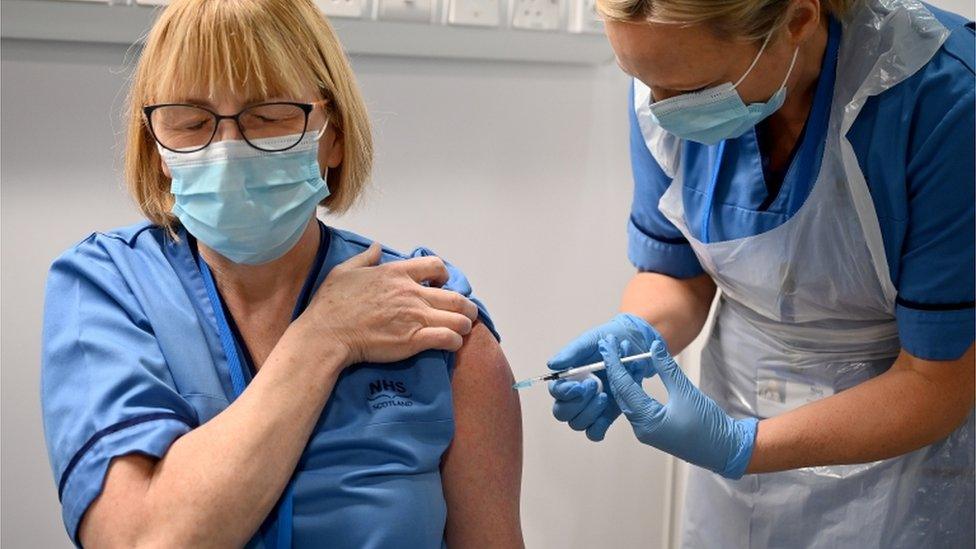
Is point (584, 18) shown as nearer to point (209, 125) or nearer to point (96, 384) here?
point (209, 125)

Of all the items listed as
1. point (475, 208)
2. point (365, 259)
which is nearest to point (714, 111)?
point (365, 259)

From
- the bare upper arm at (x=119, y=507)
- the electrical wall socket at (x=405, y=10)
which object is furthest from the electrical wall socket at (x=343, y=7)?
the bare upper arm at (x=119, y=507)

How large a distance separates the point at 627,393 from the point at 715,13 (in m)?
0.51

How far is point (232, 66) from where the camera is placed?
1.33 metres

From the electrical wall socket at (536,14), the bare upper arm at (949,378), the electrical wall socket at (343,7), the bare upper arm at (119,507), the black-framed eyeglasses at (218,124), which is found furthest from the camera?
the electrical wall socket at (536,14)

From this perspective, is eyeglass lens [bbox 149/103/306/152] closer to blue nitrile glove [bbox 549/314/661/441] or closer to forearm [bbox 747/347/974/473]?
blue nitrile glove [bbox 549/314/661/441]

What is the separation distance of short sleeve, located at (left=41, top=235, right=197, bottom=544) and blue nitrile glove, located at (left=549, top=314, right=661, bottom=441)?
0.51 metres

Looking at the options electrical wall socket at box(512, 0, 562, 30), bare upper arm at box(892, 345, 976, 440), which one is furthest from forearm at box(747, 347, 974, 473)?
electrical wall socket at box(512, 0, 562, 30)

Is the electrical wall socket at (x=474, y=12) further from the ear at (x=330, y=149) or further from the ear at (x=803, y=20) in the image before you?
the ear at (x=803, y=20)

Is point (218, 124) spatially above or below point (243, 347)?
above

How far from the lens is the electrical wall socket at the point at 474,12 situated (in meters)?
2.07

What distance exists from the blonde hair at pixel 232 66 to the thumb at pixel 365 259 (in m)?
0.12

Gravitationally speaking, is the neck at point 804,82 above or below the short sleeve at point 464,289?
above

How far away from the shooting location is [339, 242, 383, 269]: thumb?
4.76 ft
